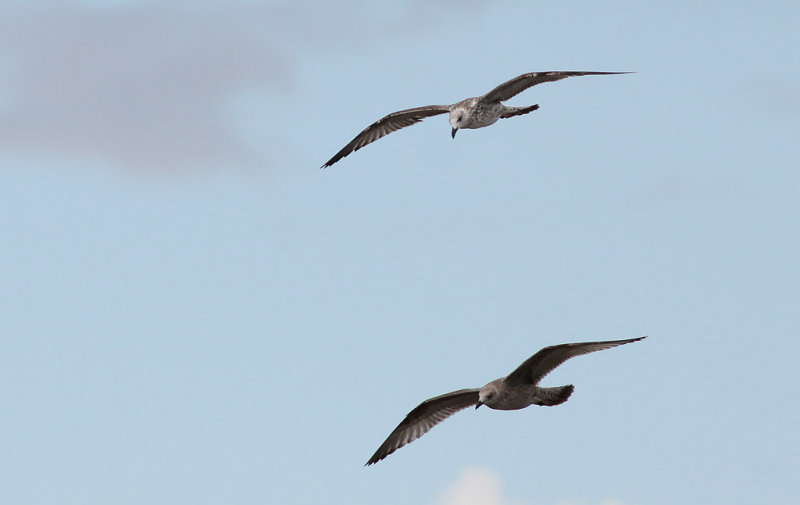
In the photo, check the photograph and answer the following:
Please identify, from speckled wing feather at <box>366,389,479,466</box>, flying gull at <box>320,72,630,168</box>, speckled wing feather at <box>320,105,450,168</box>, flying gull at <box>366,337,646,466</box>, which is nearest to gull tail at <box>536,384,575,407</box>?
flying gull at <box>366,337,646,466</box>

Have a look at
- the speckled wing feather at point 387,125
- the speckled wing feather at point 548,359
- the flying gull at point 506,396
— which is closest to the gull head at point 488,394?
the flying gull at point 506,396

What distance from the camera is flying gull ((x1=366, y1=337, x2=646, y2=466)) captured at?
18484 millimetres

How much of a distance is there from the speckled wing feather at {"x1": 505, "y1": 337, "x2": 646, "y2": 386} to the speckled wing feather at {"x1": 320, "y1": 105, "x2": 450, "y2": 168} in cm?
777

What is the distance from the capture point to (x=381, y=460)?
72.1ft

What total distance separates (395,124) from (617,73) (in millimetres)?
7550

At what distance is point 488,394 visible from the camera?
1953 cm

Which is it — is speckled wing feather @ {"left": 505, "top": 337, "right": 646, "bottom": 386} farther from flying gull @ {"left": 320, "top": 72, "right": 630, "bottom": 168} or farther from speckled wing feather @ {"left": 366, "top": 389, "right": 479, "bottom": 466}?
flying gull @ {"left": 320, "top": 72, "right": 630, "bottom": 168}

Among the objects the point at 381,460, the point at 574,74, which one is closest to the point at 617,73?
the point at 574,74

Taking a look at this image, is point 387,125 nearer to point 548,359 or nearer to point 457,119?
point 457,119

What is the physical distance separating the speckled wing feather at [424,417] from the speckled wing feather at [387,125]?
6.62 meters

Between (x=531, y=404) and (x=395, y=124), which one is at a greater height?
(x=395, y=124)

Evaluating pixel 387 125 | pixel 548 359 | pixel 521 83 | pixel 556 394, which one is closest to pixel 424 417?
pixel 556 394

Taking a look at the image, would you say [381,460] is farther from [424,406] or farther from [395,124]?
[395,124]

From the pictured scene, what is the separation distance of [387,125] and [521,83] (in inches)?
198
